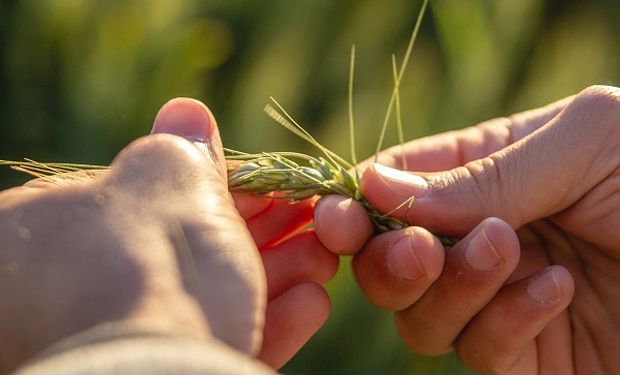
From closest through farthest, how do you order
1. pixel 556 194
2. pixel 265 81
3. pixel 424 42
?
pixel 556 194
pixel 265 81
pixel 424 42

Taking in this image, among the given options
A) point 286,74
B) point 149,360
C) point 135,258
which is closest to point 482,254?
point 135,258

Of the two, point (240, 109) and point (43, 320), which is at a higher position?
point (43, 320)

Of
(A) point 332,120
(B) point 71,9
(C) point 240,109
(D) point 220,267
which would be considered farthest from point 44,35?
(D) point 220,267

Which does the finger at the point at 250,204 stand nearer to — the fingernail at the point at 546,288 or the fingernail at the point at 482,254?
the fingernail at the point at 482,254

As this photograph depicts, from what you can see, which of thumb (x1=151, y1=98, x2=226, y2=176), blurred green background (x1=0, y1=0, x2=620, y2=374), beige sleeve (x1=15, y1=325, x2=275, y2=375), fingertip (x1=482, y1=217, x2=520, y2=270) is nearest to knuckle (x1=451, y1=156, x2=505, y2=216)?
fingertip (x1=482, y1=217, x2=520, y2=270)

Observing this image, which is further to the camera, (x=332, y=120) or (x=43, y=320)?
(x=332, y=120)

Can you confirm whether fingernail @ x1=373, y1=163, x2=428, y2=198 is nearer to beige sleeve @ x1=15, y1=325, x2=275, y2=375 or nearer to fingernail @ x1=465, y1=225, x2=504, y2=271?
fingernail @ x1=465, y1=225, x2=504, y2=271

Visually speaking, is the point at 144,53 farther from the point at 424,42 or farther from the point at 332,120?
the point at 424,42
